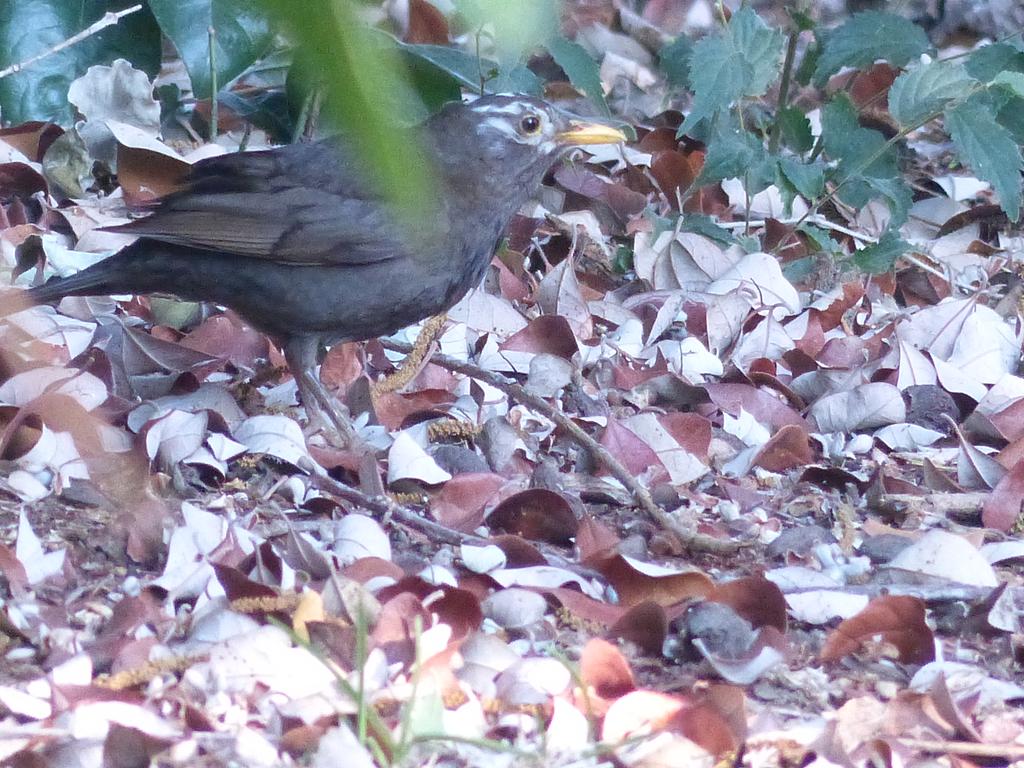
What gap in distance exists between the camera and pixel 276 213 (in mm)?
4445

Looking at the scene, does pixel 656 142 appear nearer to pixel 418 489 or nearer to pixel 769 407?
pixel 769 407

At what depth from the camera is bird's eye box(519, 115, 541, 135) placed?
189 inches

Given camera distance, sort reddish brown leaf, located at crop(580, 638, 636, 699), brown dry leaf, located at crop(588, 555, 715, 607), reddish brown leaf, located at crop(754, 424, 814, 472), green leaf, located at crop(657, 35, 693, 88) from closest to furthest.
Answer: reddish brown leaf, located at crop(580, 638, 636, 699), brown dry leaf, located at crop(588, 555, 715, 607), reddish brown leaf, located at crop(754, 424, 814, 472), green leaf, located at crop(657, 35, 693, 88)

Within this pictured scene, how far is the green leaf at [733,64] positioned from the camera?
4.86 meters

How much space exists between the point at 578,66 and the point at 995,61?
161 centimetres

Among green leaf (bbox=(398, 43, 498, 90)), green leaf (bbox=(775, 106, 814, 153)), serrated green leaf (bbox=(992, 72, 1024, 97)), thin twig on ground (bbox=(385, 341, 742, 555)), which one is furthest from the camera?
green leaf (bbox=(775, 106, 814, 153))

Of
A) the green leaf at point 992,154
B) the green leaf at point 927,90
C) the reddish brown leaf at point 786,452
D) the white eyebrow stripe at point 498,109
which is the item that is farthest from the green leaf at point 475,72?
the reddish brown leaf at point 786,452

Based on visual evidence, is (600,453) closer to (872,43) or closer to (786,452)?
(786,452)

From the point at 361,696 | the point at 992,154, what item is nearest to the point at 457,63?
the point at 992,154

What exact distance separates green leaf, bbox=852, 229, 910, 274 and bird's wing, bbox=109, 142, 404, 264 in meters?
1.95

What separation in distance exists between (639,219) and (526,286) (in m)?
0.72

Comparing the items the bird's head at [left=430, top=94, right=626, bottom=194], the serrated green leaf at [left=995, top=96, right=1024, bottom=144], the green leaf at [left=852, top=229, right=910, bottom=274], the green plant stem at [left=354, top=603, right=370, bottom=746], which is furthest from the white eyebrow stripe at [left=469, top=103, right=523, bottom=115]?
the green plant stem at [left=354, top=603, right=370, bottom=746]

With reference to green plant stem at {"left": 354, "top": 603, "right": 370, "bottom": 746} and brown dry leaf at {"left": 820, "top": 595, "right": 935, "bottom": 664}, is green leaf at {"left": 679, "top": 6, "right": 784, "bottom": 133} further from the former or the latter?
green plant stem at {"left": 354, "top": 603, "right": 370, "bottom": 746}

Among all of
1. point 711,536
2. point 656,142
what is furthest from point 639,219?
point 711,536
